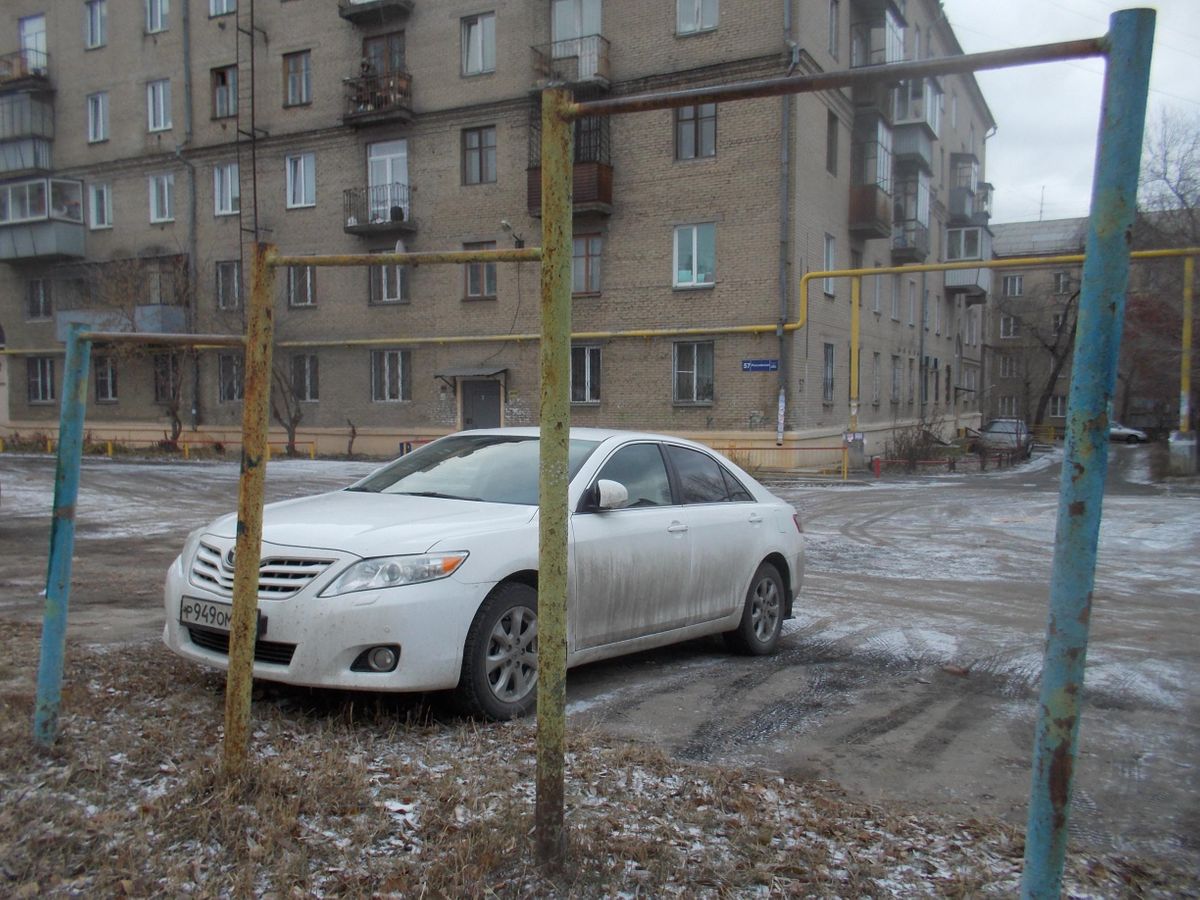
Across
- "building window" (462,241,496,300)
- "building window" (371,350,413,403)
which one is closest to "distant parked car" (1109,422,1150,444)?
"building window" (462,241,496,300)

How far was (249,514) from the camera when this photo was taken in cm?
380

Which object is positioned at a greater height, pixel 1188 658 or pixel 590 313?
pixel 590 313

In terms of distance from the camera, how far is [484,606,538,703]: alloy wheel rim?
4.95 m

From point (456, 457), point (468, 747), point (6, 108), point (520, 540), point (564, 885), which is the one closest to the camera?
point (564, 885)

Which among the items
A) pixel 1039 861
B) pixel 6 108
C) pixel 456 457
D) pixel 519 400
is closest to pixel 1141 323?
pixel 519 400

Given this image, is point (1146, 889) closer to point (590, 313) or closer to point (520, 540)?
point (520, 540)

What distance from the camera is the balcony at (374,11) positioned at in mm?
29172

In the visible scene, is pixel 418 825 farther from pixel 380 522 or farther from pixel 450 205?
pixel 450 205

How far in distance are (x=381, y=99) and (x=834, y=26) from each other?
13.1 m

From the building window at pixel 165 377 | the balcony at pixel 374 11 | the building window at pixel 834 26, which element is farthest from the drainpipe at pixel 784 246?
the building window at pixel 165 377

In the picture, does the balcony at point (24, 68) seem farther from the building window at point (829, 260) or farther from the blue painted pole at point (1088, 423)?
the blue painted pole at point (1088, 423)

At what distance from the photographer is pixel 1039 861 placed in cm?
258

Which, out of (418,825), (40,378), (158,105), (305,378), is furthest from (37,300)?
(418,825)

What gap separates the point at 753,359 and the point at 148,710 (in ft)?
72.4
